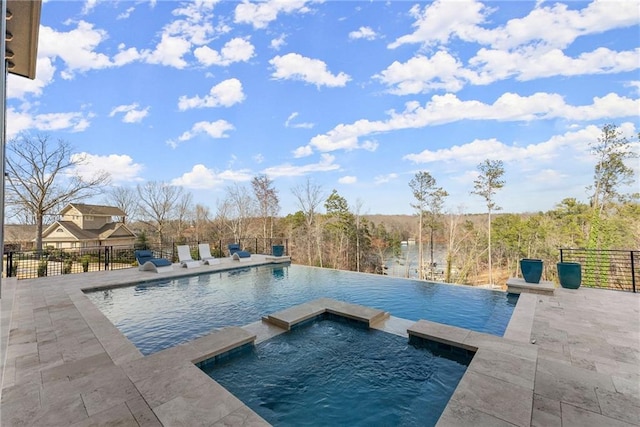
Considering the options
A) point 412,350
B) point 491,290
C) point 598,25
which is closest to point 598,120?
point 598,25

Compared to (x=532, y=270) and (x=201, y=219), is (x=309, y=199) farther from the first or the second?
(x=532, y=270)

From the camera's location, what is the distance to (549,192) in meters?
16.7

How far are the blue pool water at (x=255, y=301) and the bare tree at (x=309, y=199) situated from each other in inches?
404

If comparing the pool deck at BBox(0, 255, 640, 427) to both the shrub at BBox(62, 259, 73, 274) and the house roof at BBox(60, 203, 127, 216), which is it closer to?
the shrub at BBox(62, 259, 73, 274)

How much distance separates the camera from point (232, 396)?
104 inches

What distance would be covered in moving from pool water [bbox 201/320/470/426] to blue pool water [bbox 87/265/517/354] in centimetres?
141

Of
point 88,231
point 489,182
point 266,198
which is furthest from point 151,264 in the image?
point 88,231

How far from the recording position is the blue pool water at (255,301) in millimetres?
5004

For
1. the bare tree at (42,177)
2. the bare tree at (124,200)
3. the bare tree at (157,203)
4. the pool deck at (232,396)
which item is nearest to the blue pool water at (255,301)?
the pool deck at (232,396)

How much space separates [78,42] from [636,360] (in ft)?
49.3

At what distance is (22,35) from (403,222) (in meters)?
19.1

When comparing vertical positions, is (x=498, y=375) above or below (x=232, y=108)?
below

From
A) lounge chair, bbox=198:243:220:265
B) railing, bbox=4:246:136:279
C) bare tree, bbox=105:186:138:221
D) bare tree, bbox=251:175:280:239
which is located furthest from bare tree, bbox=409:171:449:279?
bare tree, bbox=105:186:138:221

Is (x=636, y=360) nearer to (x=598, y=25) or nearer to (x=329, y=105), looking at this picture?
(x=598, y=25)
